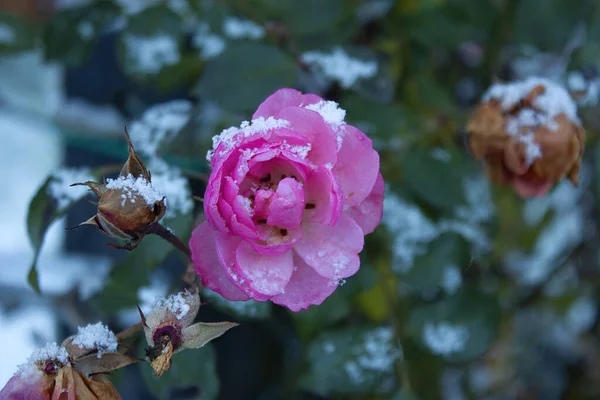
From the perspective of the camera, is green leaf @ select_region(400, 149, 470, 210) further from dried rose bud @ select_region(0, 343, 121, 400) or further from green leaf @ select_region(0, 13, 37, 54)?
green leaf @ select_region(0, 13, 37, 54)

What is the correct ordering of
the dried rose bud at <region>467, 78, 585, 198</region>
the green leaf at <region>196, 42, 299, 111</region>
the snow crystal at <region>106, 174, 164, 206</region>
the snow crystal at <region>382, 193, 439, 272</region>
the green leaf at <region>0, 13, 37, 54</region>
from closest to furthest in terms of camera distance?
1. the snow crystal at <region>106, 174, 164, 206</region>
2. the dried rose bud at <region>467, 78, 585, 198</region>
3. the green leaf at <region>196, 42, 299, 111</region>
4. the snow crystal at <region>382, 193, 439, 272</region>
5. the green leaf at <region>0, 13, 37, 54</region>

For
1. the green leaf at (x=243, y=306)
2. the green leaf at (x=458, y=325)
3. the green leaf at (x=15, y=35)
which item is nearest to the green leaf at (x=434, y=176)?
the green leaf at (x=458, y=325)

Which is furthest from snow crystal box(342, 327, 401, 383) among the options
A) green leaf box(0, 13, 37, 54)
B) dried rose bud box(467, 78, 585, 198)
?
green leaf box(0, 13, 37, 54)

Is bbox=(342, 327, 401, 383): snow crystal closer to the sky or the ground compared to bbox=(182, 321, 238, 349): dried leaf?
closer to the ground

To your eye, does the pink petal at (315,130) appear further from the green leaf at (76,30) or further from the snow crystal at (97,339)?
the green leaf at (76,30)

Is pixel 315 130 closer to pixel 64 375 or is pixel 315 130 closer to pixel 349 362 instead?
pixel 64 375

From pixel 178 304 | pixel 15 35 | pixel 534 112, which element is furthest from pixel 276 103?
pixel 15 35
